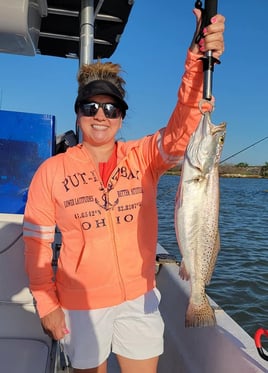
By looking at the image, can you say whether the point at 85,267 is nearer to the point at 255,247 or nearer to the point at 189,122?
the point at 189,122

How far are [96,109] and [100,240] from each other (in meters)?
0.77

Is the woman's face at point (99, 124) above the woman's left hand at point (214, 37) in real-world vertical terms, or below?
below

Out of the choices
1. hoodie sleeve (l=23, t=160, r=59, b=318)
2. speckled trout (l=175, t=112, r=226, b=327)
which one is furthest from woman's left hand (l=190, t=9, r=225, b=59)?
hoodie sleeve (l=23, t=160, r=59, b=318)

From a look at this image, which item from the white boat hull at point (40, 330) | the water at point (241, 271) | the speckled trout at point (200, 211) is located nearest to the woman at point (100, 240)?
the speckled trout at point (200, 211)

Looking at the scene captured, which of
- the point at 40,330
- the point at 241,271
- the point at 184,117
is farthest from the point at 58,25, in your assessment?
the point at 241,271

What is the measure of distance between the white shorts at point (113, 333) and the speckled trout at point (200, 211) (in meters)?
0.34

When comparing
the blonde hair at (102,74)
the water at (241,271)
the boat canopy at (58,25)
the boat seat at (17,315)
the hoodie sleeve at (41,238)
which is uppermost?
the boat canopy at (58,25)

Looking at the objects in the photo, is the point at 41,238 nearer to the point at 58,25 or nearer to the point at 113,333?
the point at 113,333

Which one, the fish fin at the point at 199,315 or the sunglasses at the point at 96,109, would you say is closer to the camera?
the fish fin at the point at 199,315

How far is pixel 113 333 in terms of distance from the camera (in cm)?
231

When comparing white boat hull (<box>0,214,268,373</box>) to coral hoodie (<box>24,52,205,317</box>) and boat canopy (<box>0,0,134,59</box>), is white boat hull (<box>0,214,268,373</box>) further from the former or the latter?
boat canopy (<box>0,0,134,59</box>)

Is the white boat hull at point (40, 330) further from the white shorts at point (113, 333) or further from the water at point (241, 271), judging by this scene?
the water at point (241, 271)

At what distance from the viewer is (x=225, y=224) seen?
1501 cm

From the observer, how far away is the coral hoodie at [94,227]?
2.19 meters
